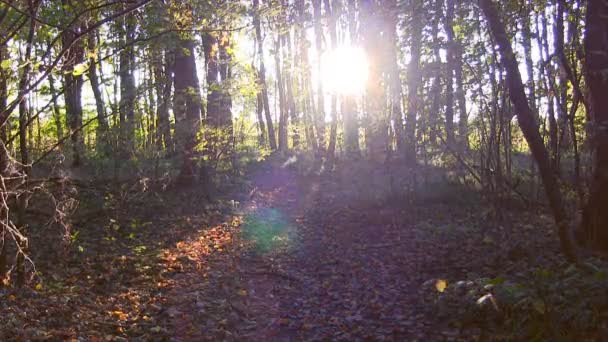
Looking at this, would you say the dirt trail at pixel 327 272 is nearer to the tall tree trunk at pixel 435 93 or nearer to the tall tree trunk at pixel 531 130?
the tall tree trunk at pixel 531 130

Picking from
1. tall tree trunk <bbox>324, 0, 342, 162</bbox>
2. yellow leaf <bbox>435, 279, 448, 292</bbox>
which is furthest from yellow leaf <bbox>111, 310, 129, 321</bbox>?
tall tree trunk <bbox>324, 0, 342, 162</bbox>

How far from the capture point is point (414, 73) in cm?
1010

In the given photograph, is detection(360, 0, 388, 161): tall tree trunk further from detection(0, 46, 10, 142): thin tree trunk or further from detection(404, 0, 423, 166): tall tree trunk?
detection(0, 46, 10, 142): thin tree trunk

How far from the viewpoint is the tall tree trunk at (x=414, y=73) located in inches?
307

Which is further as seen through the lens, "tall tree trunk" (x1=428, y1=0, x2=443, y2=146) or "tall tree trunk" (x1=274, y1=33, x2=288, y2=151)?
"tall tree trunk" (x1=274, y1=33, x2=288, y2=151)

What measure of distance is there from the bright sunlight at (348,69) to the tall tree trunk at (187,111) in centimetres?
589

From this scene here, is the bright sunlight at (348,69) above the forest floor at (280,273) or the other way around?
above

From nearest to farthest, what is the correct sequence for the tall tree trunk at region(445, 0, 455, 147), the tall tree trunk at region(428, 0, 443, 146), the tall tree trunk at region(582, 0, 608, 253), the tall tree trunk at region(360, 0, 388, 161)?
the tall tree trunk at region(582, 0, 608, 253), the tall tree trunk at region(428, 0, 443, 146), the tall tree trunk at region(445, 0, 455, 147), the tall tree trunk at region(360, 0, 388, 161)

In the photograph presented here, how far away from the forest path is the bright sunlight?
5854 millimetres

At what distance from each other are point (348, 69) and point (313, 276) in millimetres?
11485

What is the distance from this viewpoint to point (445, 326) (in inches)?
197

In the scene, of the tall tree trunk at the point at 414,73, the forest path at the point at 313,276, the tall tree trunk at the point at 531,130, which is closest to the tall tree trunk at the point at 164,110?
the forest path at the point at 313,276

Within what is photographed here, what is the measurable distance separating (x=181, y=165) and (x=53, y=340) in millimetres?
8403

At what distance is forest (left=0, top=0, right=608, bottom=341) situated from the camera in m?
5.05
